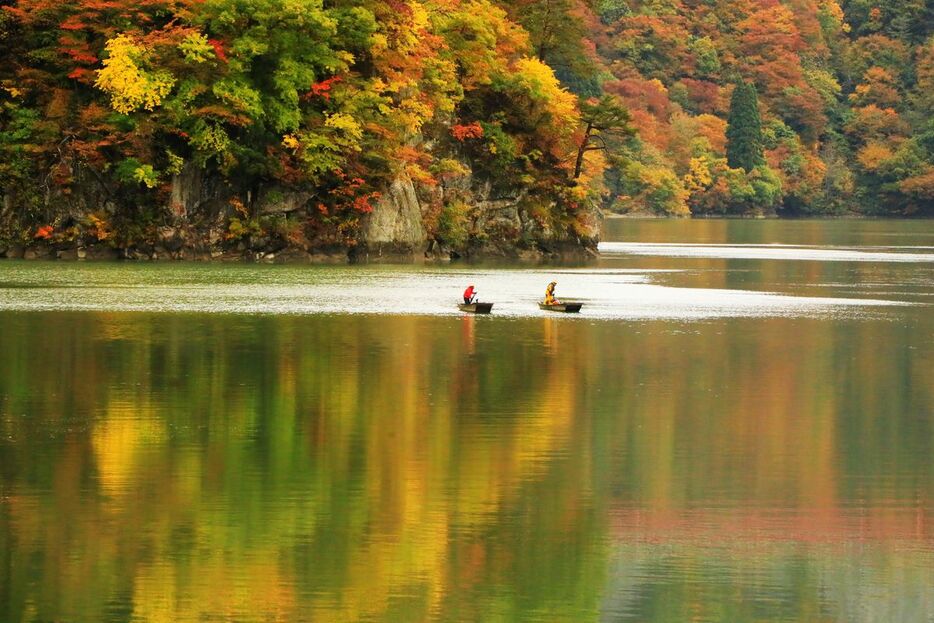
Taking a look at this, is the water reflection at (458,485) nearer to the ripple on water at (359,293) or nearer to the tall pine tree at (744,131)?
the ripple on water at (359,293)

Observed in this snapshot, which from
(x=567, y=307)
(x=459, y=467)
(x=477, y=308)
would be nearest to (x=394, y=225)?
(x=567, y=307)

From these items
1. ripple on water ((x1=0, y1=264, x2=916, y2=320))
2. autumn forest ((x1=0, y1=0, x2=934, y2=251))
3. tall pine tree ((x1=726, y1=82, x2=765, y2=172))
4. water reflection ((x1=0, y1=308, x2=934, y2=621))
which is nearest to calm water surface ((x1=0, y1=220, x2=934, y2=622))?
water reflection ((x1=0, y1=308, x2=934, y2=621))

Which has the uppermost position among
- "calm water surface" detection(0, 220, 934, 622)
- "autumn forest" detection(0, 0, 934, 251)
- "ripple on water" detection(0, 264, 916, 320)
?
"autumn forest" detection(0, 0, 934, 251)

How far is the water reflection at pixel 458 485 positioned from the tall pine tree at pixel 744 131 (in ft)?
428

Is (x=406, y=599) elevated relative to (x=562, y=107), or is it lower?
lower

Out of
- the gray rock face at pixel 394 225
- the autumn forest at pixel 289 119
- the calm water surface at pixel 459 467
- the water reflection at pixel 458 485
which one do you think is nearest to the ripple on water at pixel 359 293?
the calm water surface at pixel 459 467

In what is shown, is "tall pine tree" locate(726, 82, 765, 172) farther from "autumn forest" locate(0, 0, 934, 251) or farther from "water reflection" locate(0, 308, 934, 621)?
"water reflection" locate(0, 308, 934, 621)

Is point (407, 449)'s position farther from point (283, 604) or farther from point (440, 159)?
point (440, 159)

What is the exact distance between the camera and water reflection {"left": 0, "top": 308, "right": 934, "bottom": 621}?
13547 mm

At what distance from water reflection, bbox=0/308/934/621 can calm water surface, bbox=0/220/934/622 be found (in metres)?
0.05

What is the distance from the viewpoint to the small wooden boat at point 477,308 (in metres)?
40.7

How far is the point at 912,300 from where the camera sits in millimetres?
47750

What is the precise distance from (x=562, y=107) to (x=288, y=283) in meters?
24.7

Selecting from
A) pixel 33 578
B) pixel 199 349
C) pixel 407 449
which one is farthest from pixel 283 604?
pixel 199 349
